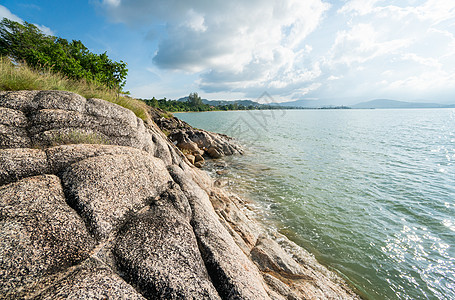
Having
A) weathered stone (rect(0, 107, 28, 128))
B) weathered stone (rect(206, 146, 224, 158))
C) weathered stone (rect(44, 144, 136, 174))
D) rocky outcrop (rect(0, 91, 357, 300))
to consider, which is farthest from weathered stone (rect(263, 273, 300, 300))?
weathered stone (rect(206, 146, 224, 158))

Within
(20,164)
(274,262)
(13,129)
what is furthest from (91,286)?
(13,129)

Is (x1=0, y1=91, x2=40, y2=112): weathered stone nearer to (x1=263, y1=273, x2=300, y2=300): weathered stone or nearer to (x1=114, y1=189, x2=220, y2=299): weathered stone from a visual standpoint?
(x1=114, y1=189, x2=220, y2=299): weathered stone

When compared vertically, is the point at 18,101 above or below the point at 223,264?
above

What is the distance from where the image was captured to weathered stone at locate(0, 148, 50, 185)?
12.0ft

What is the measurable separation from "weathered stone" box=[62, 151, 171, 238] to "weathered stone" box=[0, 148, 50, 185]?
0.64 metres

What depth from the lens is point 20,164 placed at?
387 cm

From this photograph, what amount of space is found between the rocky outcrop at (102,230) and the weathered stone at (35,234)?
11 millimetres

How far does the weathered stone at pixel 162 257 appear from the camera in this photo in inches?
113

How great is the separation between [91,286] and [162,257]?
103cm

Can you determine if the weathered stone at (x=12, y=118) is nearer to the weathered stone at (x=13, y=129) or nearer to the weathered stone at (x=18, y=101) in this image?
the weathered stone at (x=13, y=129)

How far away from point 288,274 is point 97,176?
6.03 m

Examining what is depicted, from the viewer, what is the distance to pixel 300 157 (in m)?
22.5

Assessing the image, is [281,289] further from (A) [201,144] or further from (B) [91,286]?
(A) [201,144]

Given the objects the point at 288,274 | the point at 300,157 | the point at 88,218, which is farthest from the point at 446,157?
the point at 88,218
